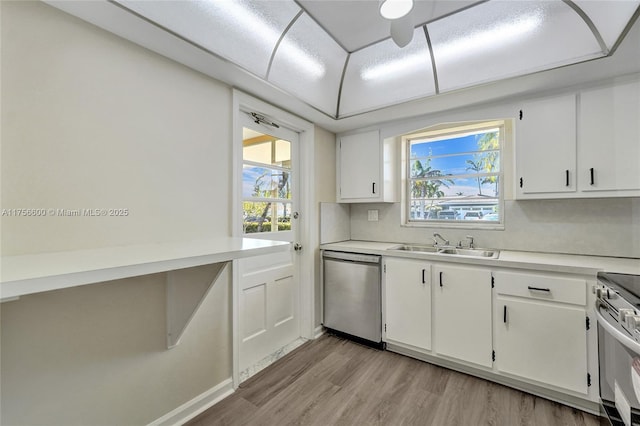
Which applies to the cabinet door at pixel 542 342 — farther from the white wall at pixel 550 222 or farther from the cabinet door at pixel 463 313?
the white wall at pixel 550 222

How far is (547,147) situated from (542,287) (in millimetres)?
1103

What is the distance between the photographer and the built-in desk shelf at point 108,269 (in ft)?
2.42

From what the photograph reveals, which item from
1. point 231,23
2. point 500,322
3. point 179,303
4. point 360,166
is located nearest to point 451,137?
point 360,166

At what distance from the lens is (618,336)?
1134mm

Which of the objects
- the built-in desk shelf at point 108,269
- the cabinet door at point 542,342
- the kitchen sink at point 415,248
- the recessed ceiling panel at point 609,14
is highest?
the recessed ceiling panel at point 609,14

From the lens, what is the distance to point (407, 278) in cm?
243

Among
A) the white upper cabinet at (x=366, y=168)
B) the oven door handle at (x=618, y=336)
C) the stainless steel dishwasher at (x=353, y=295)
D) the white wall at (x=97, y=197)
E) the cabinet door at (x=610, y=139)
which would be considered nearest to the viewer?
the oven door handle at (x=618, y=336)

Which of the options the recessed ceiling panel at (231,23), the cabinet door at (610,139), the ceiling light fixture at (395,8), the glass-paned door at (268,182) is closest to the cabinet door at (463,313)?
the cabinet door at (610,139)

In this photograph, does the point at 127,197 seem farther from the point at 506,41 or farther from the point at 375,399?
the point at 506,41

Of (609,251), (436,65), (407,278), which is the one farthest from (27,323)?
(609,251)

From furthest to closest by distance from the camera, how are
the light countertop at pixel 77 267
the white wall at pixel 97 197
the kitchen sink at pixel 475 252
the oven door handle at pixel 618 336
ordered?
the kitchen sink at pixel 475 252 < the white wall at pixel 97 197 < the oven door handle at pixel 618 336 < the light countertop at pixel 77 267

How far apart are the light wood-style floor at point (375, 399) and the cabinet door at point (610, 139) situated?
1.62 meters

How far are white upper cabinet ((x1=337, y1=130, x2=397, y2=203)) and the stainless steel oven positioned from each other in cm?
183

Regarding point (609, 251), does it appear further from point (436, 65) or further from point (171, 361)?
point (171, 361)
